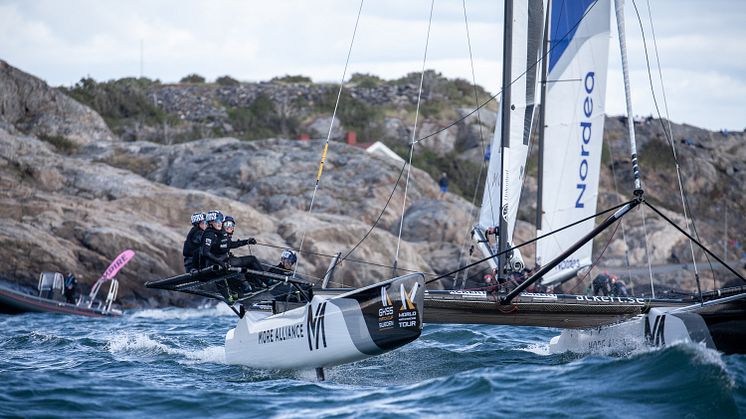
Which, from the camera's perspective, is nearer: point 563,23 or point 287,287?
point 287,287

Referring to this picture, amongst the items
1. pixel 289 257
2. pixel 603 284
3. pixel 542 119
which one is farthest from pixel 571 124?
pixel 289 257

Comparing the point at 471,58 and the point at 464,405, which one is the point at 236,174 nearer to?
the point at 471,58

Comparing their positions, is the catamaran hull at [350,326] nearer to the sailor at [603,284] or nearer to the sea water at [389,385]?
the sea water at [389,385]

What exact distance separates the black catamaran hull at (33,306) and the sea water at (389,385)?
716 cm

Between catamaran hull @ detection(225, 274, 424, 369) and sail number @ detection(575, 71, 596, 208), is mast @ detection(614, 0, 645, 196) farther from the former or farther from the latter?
sail number @ detection(575, 71, 596, 208)

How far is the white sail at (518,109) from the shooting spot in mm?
15234

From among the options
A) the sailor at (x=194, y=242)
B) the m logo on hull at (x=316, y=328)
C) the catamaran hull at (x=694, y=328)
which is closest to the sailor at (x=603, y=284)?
the catamaran hull at (x=694, y=328)

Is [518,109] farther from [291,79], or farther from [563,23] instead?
[291,79]

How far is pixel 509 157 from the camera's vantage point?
1525cm

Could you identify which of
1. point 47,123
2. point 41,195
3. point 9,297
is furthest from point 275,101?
point 9,297

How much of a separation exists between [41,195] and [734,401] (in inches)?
904

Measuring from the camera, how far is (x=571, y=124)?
1719 cm

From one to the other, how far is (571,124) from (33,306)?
12.5 m

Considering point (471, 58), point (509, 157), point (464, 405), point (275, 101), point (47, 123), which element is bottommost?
point (464, 405)
